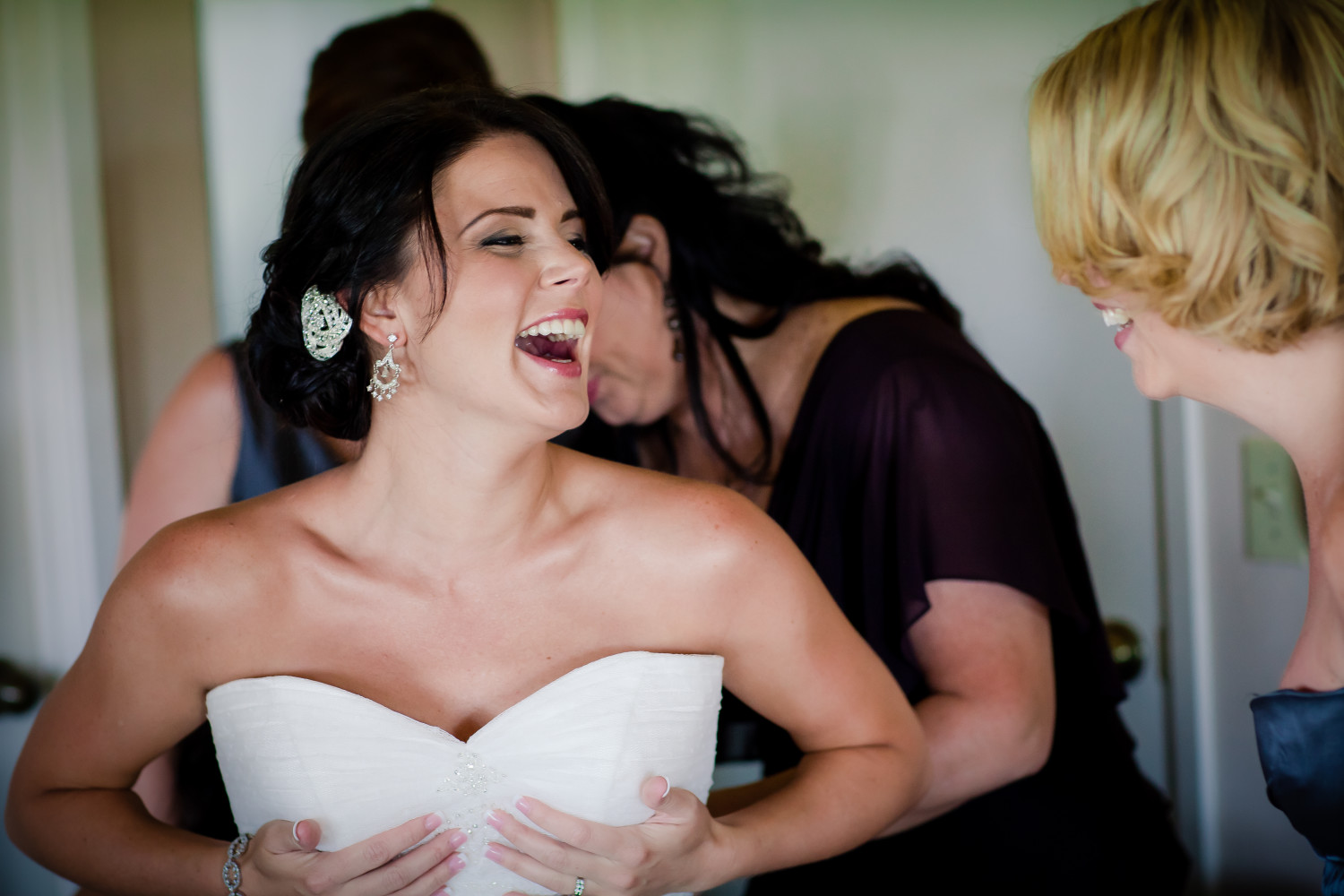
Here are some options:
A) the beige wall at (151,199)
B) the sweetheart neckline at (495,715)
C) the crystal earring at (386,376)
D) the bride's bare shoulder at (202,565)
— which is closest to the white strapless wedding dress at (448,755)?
the sweetheart neckline at (495,715)

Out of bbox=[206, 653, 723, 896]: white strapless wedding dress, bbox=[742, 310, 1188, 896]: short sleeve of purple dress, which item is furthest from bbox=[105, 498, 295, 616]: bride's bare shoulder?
bbox=[742, 310, 1188, 896]: short sleeve of purple dress

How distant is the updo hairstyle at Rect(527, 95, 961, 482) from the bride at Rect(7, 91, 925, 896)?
0.42 m

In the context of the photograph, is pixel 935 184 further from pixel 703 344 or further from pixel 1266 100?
pixel 1266 100

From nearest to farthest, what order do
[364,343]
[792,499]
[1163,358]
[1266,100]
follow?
[1266,100] < [1163,358] < [364,343] < [792,499]

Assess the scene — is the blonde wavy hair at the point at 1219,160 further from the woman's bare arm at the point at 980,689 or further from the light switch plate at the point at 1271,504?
the light switch plate at the point at 1271,504

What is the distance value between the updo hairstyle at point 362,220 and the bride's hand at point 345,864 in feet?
1.72

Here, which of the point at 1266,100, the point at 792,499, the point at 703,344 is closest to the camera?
the point at 1266,100

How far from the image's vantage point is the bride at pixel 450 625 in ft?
3.99

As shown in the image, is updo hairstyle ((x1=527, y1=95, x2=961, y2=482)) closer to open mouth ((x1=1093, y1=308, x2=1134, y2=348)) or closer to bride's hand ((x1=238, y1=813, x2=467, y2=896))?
open mouth ((x1=1093, y1=308, x2=1134, y2=348))

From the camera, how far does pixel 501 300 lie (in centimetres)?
121

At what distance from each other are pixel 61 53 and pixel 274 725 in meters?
1.48

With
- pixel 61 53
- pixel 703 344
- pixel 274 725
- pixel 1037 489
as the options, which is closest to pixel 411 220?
pixel 274 725

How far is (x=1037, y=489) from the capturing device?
1573mm

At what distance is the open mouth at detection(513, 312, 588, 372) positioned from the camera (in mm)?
1240
